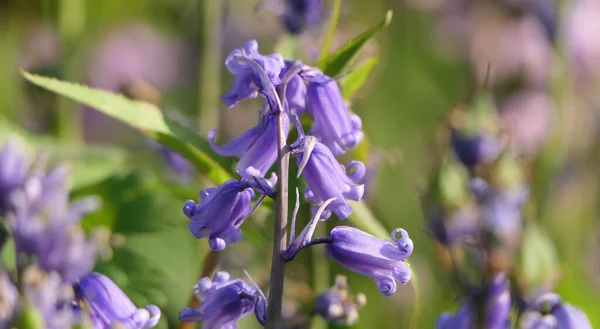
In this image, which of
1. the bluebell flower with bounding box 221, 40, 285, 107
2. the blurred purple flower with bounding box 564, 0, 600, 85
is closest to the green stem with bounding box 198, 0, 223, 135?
the bluebell flower with bounding box 221, 40, 285, 107

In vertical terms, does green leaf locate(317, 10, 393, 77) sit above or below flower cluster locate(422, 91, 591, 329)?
above

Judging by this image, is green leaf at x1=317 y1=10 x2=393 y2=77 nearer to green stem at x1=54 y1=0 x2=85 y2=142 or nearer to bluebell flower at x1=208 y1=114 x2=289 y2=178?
bluebell flower at x1=208 y1=114 x2=289 y2=178

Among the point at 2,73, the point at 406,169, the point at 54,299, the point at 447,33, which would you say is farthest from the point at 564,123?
the point at 2,73

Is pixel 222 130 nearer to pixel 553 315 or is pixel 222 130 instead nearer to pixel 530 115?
pixel 530 115

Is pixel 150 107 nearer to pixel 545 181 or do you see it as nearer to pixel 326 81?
pixel 326 81

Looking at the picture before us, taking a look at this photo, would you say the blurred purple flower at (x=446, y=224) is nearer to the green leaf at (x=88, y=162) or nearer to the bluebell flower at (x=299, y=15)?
the bluebell flower at (x=299, y=15)

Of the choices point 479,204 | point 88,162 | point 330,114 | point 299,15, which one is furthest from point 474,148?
point 88,162
